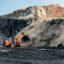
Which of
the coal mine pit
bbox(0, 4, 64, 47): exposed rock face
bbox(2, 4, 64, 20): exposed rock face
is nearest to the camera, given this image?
the coal mine pit

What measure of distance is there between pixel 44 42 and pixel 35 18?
2845 centimetres

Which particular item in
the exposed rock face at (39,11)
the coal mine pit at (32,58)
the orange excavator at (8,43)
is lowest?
the orange excavator at (8,43)

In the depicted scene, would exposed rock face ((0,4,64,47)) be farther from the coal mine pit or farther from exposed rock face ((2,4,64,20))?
the coal mine pit

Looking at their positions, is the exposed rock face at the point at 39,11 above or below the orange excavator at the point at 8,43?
above

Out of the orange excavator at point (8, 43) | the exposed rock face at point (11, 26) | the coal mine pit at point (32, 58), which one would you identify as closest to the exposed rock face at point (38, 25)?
the exposed rock face at point (11, 26)

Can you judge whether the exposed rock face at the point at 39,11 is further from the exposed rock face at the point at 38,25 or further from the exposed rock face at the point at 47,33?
the exposed rock face at the point at 47,33

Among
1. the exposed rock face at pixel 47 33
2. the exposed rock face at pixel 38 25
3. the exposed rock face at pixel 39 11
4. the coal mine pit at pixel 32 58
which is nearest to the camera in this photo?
the coal mine pit at pixel 32 58

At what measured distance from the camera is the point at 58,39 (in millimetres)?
62844

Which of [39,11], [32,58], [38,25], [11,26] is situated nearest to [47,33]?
[38,25]

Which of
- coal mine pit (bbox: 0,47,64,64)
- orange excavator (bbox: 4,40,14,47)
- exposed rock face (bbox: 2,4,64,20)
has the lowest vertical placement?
orange excavator (bbox: 4,40,14,47)

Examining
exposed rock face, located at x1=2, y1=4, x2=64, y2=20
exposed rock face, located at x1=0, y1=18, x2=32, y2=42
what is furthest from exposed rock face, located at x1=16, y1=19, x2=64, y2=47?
exposed rock face, located at x1=2, y1=4, x2=64, y2=20

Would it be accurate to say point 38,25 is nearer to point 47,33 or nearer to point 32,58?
point 47,33

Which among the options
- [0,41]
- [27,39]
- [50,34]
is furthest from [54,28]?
[0,41]

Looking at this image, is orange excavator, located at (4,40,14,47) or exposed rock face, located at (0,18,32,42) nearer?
orange excavator, located at (4,40,14,47)
